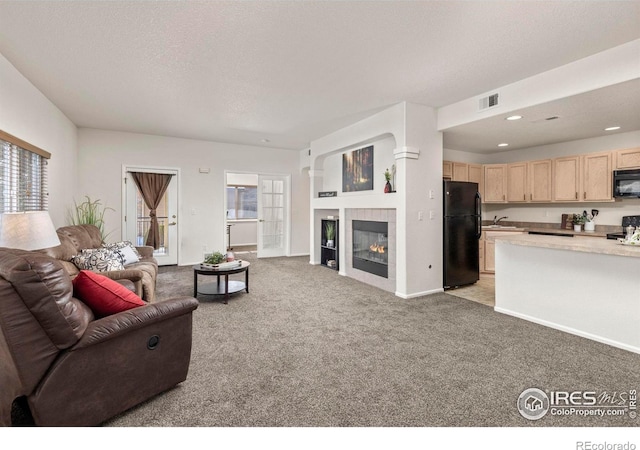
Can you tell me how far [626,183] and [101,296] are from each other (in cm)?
628

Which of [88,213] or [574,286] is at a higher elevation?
[88,213]

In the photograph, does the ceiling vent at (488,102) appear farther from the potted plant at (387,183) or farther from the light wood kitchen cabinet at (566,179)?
the light wood kitchen cabinet at (566,179)

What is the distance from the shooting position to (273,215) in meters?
7.35

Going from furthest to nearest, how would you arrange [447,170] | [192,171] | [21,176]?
[192,171] → [447,170] → [21,176]

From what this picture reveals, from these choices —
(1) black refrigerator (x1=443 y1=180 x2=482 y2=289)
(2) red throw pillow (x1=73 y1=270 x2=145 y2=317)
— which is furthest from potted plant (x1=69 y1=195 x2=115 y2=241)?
(1) black refrigerator (x1=443 y1=180 x2=482 y2=289)

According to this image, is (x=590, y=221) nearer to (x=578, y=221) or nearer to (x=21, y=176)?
(x=578, y=221)

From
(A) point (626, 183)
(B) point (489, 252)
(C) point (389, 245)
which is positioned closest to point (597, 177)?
(A) point (626, 183)

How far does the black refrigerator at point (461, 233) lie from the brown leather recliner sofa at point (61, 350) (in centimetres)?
386

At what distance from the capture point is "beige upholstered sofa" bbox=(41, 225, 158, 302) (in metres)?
3.01

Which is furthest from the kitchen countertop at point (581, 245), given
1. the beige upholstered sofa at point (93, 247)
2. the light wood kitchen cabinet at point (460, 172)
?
the beige upholstered sofa at point (93, 247)

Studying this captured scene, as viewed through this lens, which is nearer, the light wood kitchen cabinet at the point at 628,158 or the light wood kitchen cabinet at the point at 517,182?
the light wood kitchen cabinet at the point at 628,158

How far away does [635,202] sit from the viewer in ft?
14.9

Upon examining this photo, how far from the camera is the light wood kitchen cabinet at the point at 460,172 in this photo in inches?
226

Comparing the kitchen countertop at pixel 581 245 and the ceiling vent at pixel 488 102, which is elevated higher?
the ceiling vent at pixel 488 102
